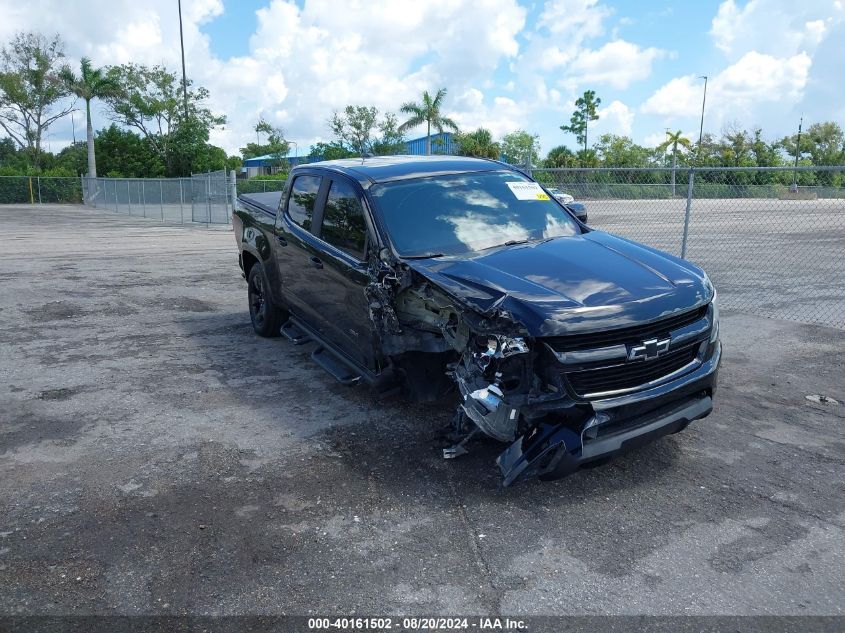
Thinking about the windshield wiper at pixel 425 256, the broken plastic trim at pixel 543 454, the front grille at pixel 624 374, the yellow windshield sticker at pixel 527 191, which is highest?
the yellow windshield sticker at pixel 527 191

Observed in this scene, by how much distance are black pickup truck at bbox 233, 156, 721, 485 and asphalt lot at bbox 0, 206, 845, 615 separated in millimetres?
365

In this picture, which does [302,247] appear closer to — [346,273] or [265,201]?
[346,273]

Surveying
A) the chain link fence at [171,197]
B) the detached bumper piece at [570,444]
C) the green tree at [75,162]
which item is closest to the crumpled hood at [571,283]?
the detached bumper piece at [570,444]

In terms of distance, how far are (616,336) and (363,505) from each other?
64.7 inches

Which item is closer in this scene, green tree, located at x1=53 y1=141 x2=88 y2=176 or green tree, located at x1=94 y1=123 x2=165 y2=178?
green tree, located at x1=94 y1=123 x2=165 y2=178

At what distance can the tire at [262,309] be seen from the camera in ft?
23.3

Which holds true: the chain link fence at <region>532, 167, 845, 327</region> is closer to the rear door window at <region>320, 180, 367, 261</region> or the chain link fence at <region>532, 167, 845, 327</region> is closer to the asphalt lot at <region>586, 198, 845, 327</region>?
the asphalt lot at <region>586, 198, 845, 327</region>

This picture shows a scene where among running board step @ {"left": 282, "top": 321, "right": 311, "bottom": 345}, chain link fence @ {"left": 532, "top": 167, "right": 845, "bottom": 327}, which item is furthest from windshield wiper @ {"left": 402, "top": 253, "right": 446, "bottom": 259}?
chain link fence @ {"left": 532, "top": 167, "right": 845, "bottom": 327}

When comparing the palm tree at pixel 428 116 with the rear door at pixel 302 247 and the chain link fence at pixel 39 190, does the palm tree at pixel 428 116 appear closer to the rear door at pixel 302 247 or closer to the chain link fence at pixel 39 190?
the chain link fence at pixel 39 190

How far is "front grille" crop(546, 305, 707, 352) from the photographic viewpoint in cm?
364

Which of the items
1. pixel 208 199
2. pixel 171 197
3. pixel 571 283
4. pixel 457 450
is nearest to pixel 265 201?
pixel 457 450

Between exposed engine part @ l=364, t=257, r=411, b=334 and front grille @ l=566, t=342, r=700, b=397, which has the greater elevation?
exposed engine part @ l=364, t=257, r=411, b=334

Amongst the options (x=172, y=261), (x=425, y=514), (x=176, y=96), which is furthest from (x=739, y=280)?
(x=176, y=96)

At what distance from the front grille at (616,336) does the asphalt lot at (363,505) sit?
2.90 ft
